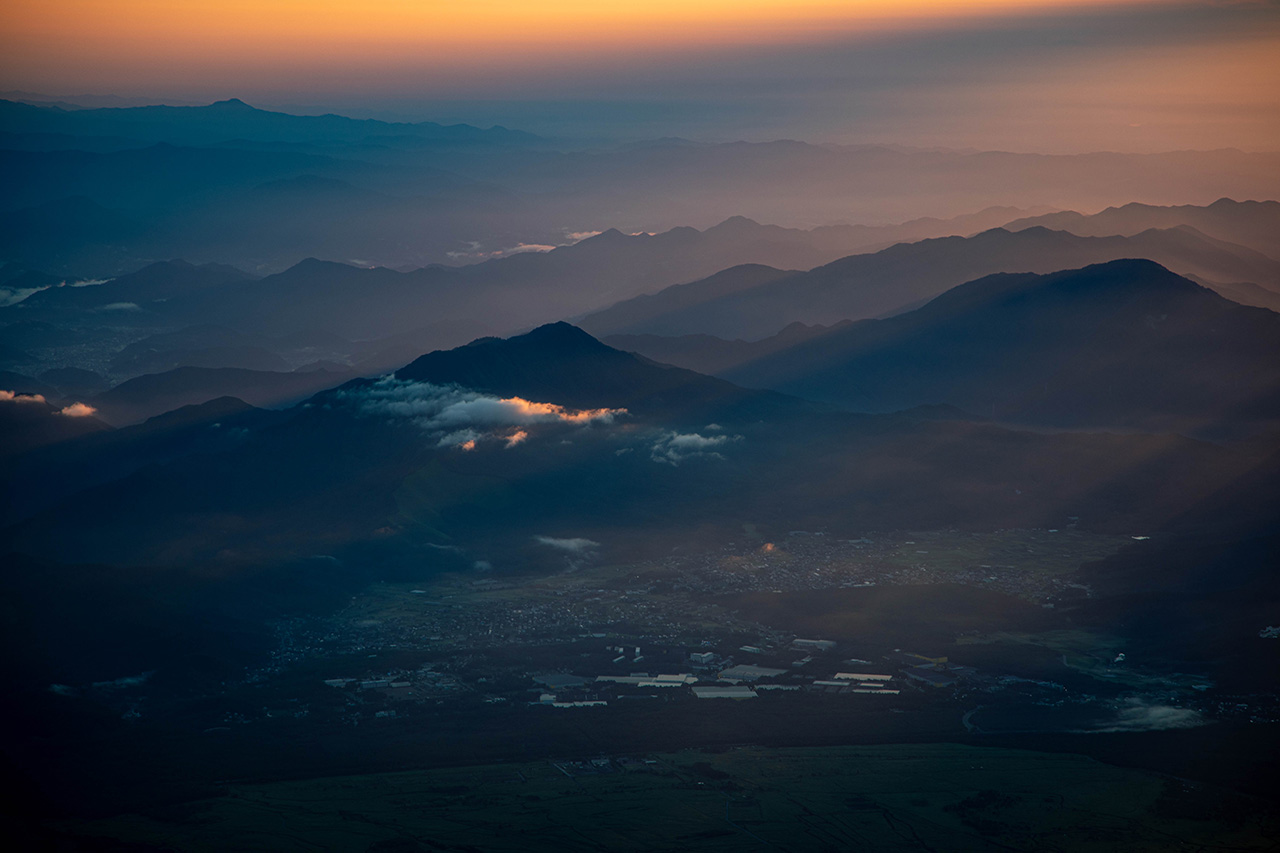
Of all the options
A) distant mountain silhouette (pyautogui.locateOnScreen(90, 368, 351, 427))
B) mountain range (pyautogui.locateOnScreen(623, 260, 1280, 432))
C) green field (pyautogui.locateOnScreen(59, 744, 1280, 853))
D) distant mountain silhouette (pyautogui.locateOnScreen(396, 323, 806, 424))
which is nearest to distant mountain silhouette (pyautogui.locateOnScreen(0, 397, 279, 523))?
distant mountain silhouette (pyautogui.locateOnScreen(396, 323, 806, 424))

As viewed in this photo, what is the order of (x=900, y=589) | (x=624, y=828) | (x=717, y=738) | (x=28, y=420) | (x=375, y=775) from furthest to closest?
(x=28, y=420), (x=900, y=589), (x=717, y=738), (x=375, y=775), (x=624, y=828)

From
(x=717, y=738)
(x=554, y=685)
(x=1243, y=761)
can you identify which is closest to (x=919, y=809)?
(x=717, y=738)

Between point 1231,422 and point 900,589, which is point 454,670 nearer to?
point 900,589

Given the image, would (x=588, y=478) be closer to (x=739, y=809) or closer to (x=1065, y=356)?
(x=739, y=809)

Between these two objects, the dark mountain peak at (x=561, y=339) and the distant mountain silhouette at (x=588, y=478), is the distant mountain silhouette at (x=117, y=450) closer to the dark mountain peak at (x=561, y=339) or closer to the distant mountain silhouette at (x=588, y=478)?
the distant mountain silhouette at (x=588, y=478)

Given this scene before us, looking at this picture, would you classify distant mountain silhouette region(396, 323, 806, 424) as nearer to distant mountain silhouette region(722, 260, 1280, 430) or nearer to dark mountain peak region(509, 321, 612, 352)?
dark mountain peak region(509, 321, 612, 352)
